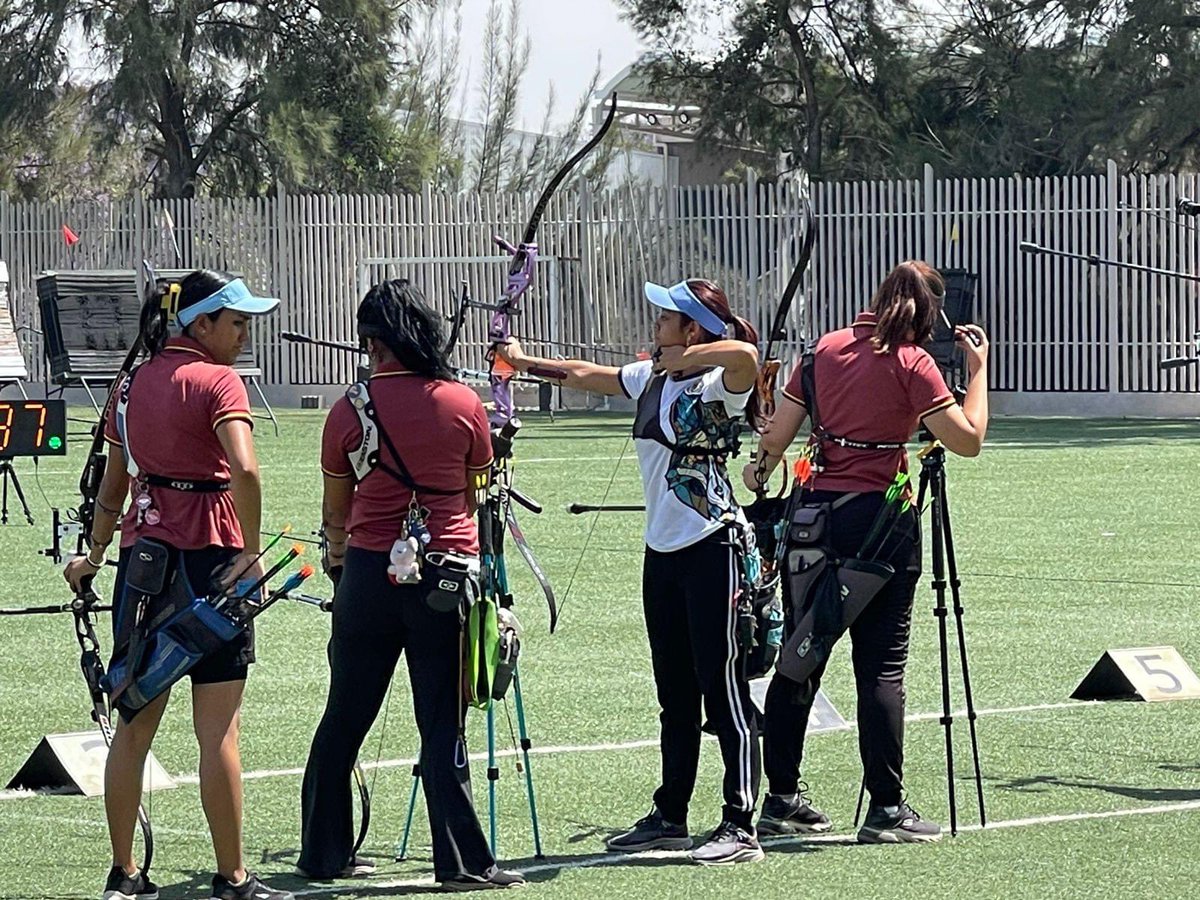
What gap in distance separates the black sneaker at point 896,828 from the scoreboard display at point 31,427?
8.35 m

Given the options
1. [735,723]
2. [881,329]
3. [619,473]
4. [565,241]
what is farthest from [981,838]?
[565,241]

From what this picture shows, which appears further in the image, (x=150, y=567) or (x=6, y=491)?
(x=6, y=491)

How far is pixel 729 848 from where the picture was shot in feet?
22.4

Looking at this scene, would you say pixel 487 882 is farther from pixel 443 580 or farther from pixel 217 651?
pixel 217 651

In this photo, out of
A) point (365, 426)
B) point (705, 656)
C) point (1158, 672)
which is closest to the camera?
point (365, 426)

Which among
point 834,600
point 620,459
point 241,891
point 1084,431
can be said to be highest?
point 834,600

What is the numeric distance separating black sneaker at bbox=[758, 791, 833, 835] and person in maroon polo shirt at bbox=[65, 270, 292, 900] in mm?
1812

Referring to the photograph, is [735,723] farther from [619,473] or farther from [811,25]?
[811,25]

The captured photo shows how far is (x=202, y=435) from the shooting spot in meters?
6.13

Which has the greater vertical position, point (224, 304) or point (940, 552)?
point (224, 304)

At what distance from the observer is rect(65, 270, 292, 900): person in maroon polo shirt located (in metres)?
6.13

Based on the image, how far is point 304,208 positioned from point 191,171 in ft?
21.8

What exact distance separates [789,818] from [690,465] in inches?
50.9

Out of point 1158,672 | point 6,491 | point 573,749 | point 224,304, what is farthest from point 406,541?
point 6,491
